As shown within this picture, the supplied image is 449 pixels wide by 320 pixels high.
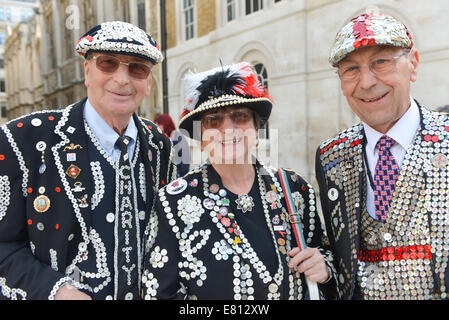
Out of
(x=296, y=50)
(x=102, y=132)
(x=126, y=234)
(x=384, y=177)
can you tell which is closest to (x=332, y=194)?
(x=384, y=177)

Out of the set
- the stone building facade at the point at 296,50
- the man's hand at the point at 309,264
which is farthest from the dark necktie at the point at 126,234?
the stone building facade at the point at 296,50

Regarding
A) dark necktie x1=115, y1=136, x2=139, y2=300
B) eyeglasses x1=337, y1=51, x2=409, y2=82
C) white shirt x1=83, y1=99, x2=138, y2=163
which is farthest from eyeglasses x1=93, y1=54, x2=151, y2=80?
eyeglasses x1=337, y1=51, x2=409, y2=82

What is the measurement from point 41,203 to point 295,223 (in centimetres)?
118

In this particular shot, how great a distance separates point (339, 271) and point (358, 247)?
187 millimetres

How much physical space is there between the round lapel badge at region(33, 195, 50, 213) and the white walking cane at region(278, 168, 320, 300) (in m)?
1.12

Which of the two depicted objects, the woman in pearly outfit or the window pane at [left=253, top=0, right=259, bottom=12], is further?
the window pane at [left=253, top=0, right=259, bottom=12]

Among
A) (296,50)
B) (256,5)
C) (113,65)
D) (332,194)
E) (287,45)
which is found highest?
(256,5)

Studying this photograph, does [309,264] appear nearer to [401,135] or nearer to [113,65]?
[401,135]

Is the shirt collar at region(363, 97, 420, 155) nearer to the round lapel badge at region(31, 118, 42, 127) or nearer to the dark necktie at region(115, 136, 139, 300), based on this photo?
the dark necktie at region(115, 136, 139, 300)

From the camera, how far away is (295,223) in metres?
1.63

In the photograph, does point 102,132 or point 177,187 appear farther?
point 102,132

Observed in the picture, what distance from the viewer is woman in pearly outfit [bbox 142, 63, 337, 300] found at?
1.49 metres

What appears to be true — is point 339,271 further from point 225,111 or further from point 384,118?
point 225,111

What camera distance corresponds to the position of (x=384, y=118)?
1592mm
